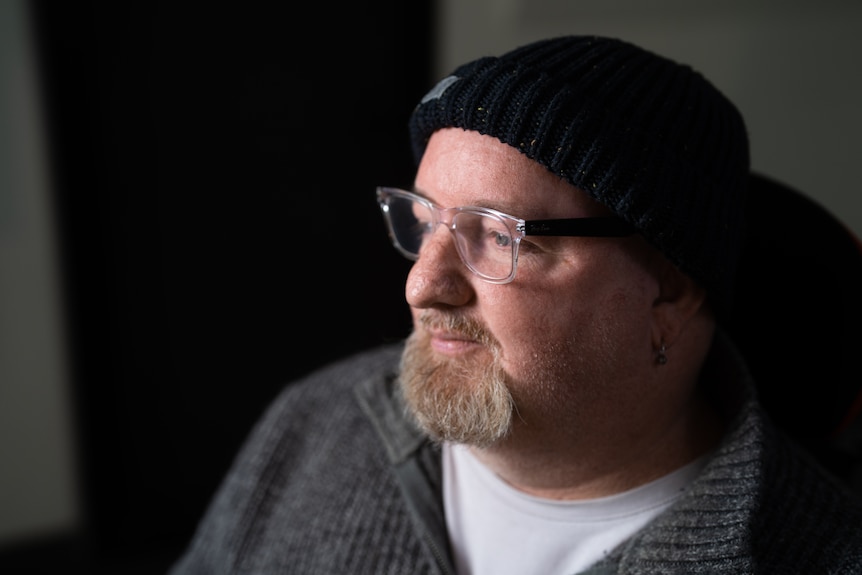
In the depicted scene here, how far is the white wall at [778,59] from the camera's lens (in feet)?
7.07

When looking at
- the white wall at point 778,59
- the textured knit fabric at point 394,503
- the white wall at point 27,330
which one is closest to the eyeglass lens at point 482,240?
the textured knit fabric at point 394,503

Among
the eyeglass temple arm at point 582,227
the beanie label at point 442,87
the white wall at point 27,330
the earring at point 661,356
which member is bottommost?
the white wall at point 27,330

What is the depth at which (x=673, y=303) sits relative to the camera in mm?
1018

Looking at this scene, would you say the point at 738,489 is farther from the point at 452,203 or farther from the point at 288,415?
the point at 288,415

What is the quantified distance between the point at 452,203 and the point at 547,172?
132 mm

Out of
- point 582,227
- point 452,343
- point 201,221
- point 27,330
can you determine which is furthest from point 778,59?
point 27,330

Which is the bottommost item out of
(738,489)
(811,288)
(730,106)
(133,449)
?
(133,449)

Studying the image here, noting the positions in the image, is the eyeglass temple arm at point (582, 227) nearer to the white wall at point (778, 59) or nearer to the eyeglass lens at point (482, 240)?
the eyeglass lens at point (482, 240)

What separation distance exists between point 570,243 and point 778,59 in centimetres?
165

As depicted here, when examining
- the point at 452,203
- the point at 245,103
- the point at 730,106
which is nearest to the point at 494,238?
the point at 452,203

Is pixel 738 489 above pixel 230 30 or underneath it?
underneath

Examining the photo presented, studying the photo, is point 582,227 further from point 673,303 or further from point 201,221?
point 201,221

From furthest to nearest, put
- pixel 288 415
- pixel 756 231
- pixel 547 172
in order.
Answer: pixel 288 415, pixel 756 231, pixel 547 172

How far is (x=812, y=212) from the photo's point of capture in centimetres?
113
